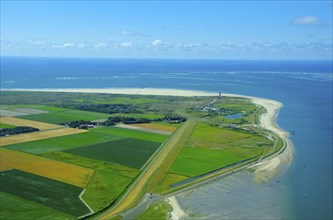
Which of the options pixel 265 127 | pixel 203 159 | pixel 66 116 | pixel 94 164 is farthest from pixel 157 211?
pixel 66 116

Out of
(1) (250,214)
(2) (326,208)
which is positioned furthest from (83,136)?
(2) (326,208)

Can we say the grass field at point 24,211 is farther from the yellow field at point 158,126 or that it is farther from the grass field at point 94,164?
the yellow field at point 158,126

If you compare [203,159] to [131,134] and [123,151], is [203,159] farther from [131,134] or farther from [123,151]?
[131,134]

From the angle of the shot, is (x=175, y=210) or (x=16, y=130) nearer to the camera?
(x=175, y=210)

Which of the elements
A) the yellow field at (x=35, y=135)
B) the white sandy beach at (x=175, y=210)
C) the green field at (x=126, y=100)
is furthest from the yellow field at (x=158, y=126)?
the green field at (x=126, y=100)

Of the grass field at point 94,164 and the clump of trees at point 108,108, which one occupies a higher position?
the clump of trees at point 108,108

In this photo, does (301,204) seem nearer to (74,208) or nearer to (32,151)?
(74,208)

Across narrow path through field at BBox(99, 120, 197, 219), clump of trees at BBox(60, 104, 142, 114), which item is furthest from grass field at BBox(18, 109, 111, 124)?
narrow path through field at BBox(99, 120, 197, 219)
